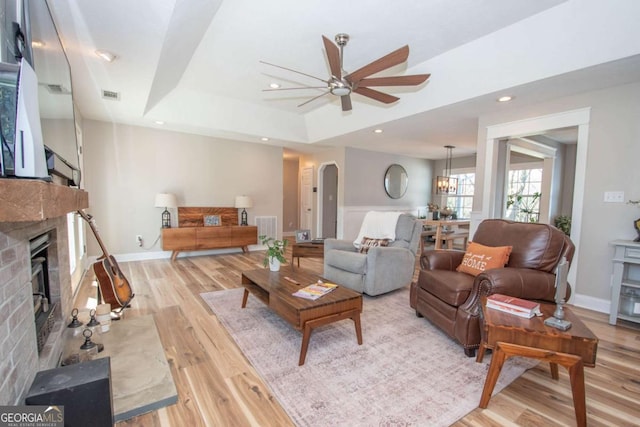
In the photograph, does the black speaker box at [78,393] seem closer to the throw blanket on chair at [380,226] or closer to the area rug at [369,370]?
the area rug at [369,370]

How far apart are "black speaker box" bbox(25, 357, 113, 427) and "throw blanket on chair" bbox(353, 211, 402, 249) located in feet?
9.67

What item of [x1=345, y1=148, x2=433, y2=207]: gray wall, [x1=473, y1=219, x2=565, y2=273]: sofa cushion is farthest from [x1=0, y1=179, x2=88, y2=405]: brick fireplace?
[x1=345, y1=148, x2=433, y2=207]: gray wall

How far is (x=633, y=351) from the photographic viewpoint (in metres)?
2.22

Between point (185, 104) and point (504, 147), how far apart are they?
4633mm

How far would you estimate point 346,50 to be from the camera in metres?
3.10

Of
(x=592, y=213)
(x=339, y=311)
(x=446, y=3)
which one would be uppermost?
(x=446, y=3)

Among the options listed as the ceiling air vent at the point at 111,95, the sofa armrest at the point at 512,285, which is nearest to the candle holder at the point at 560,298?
the sofa armrest at the point at 512,285

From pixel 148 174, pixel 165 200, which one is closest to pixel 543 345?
A: pixel 165 200

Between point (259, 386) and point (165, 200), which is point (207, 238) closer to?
point (165, 200)

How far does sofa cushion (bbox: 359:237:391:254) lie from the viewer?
3.63 m

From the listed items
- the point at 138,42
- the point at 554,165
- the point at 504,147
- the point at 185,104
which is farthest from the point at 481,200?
the point at 185,104

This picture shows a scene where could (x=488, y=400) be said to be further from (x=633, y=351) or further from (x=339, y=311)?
(x=633, y=351)

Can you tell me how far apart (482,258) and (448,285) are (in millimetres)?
462

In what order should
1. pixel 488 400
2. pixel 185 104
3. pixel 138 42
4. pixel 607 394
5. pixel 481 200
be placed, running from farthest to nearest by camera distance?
1. pixel 185 104
2. pixel 481 200
3. pixel 138 42
4. pixel 607 394
5. pixel 488 400
